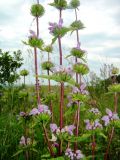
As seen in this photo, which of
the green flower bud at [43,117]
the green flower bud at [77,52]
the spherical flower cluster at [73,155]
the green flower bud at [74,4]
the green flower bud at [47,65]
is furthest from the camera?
the green flower bud at [74,4]


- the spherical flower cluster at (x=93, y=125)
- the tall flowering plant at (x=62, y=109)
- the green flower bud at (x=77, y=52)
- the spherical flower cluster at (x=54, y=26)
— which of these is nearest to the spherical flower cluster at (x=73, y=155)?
the tall flowering plant at (x=62, y=109)

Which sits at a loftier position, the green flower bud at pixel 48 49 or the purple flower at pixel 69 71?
the green flower bud at pixel 48 49

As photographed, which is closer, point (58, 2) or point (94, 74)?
point (58, 2)

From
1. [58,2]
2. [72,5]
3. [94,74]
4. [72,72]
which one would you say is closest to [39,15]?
[58,2]

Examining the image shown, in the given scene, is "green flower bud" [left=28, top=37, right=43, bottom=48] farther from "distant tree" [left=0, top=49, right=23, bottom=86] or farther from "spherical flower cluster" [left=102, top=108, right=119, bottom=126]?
"distant tree" [left=0, top=49, right=23, bottom=86]

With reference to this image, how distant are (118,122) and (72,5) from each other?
1.35 m

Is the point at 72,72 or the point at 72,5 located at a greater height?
the point at 72,5

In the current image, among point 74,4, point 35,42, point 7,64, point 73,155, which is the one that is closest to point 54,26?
point 35,42

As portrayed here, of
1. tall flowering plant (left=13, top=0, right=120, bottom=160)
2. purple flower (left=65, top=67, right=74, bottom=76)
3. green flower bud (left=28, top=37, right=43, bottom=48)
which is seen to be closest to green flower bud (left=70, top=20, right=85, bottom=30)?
tall flowering plant (left=13, top=0, right=120, bottom=160)

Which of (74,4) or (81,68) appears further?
(74,4)

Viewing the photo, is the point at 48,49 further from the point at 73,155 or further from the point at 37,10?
the point at 73,155

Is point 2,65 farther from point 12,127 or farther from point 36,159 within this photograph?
point 36,159

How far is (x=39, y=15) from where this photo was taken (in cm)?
288

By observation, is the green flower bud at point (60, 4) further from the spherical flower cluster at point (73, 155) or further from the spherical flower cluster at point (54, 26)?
the spherical flower cluster at point (73, 155)
